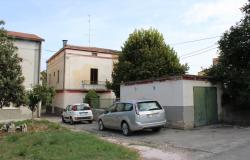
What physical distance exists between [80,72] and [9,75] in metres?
18.4

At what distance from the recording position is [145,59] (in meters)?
28.3

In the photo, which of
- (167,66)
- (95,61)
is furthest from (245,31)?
(95,61)

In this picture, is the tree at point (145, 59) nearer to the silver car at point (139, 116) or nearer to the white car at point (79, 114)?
the white car at point (79, 114)

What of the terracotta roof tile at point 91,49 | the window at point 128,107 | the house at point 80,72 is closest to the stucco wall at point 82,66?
the house at point 80,72

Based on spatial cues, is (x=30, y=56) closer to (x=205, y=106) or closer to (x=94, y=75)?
(x=94, y=75)

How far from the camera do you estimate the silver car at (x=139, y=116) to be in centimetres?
1437

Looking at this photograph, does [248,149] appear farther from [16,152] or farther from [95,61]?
[95,61]

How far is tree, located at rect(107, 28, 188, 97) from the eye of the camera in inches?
1091

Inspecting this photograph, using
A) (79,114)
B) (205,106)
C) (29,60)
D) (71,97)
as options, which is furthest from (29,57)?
(205,106)

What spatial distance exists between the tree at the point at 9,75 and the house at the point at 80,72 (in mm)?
16418

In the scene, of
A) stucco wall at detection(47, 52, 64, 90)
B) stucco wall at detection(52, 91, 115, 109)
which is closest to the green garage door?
stucco wall at detection(52, 91, 115, 109)

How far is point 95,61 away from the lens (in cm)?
3609

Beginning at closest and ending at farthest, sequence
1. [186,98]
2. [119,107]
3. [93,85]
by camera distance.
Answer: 1. [119,107]
2. [186,98]
3. [93,85]

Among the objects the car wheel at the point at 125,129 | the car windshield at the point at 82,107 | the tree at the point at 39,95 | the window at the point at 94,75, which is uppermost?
the window at the point at 94,75
